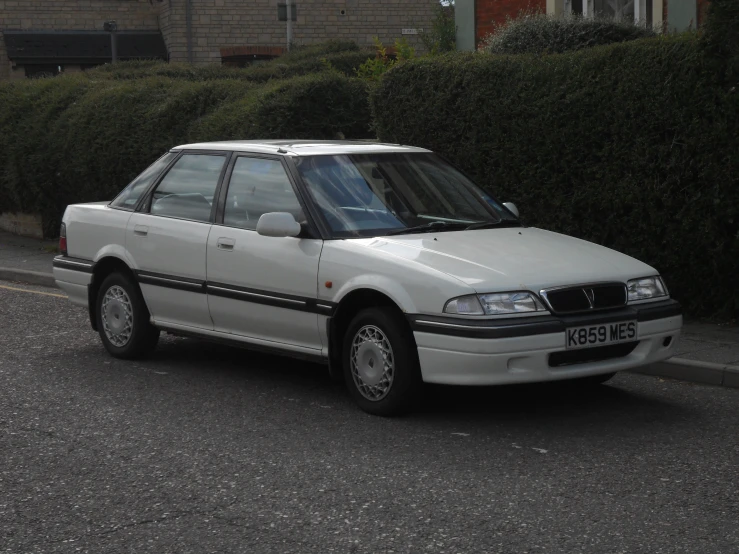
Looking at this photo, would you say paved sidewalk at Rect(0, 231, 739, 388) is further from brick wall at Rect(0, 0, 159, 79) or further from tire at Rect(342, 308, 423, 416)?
brick wall at Rect(0, 0, 159, 79)

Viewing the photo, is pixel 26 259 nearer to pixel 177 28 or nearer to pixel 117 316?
pixel 117 316

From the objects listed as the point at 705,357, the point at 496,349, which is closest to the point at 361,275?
the point at 496,349

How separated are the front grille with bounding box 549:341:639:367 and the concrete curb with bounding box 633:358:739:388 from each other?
127 centimetres

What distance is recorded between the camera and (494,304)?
671cm

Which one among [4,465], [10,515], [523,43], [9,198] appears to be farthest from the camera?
[9,198]

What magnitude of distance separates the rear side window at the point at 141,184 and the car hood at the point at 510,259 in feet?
7.47

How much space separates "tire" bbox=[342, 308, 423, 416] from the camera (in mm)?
6961

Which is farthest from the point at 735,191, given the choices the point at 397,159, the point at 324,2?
the point at 324,2

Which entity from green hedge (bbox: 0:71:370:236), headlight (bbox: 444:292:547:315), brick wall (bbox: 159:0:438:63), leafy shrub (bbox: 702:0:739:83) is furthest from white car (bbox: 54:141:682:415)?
brick wall (bbox: 159:0:438:63)

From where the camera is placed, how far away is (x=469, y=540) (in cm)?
505

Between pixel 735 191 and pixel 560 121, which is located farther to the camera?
pixel 560 121

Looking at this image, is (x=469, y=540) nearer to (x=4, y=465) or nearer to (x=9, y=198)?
(x=4, y=465)

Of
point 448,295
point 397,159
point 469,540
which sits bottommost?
point 469,540

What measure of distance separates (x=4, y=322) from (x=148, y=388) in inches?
137
